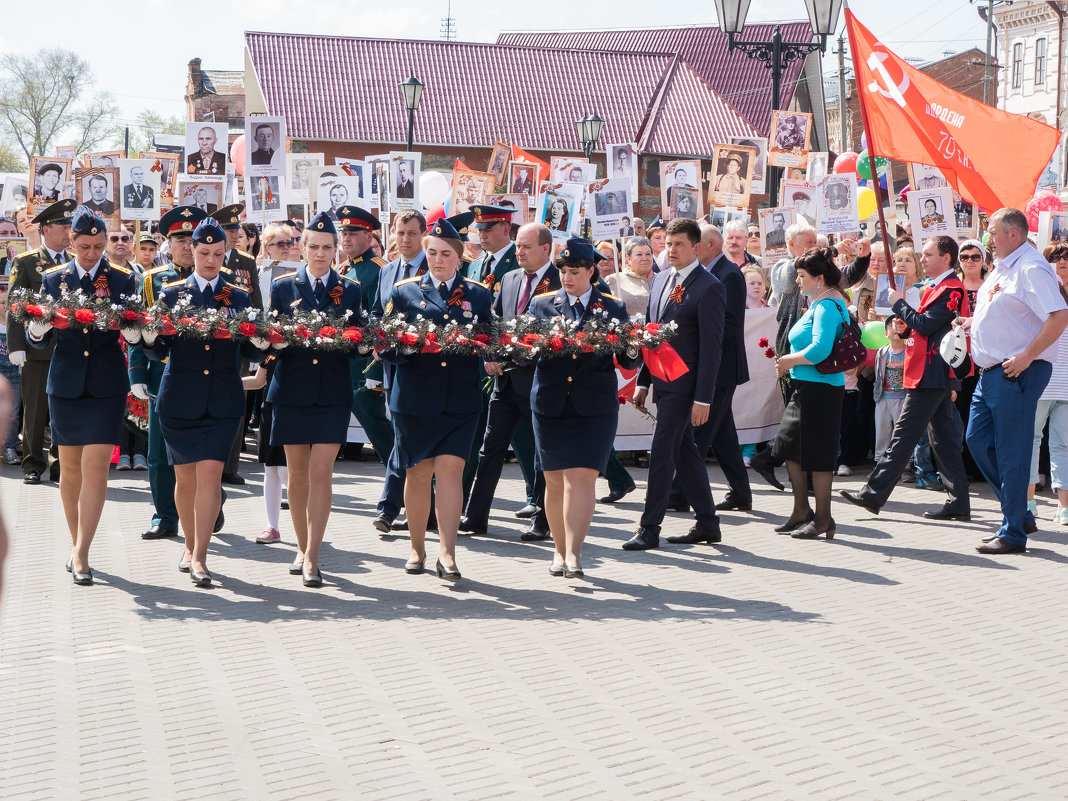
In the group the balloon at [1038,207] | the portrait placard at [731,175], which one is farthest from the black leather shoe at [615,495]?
the balloon at [1038,207]

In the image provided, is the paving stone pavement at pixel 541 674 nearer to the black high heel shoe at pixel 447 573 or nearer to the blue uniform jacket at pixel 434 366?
the black high heel shoe at pixel 447 573

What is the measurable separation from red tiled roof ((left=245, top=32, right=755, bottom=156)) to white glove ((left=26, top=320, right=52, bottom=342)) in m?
37.6

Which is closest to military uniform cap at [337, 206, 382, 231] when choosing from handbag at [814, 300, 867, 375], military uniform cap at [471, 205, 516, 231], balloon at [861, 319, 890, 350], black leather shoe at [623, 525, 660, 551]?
military uniform cap at [471, 205, 516, 231]

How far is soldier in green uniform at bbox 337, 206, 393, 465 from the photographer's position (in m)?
8.96

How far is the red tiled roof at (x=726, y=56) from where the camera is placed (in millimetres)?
49156

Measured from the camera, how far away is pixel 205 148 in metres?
15.5

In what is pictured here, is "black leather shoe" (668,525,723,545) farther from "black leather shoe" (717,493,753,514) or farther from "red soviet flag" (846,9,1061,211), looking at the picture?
"red soviet flag" (846,9,1061,211)

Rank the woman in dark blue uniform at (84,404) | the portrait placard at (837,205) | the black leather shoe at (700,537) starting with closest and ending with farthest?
the woman in dark blue uniform at (84,404) < the black leather shoe at (700,537) < the portrait placard at (837,205)

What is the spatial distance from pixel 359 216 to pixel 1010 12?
5989 cm

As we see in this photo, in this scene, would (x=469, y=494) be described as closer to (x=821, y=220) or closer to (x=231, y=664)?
(x=231, y=664)

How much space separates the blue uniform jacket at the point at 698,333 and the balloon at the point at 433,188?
1313 cm

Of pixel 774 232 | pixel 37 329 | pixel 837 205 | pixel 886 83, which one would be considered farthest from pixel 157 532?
pixel 837 205

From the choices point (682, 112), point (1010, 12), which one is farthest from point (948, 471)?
point (1010, 12)

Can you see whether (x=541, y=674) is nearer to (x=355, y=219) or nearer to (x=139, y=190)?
(x=355, y=219)
